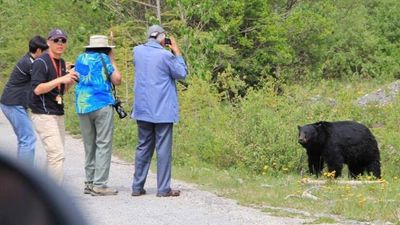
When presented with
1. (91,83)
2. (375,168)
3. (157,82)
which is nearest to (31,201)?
(91,83)

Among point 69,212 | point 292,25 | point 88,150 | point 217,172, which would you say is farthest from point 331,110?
point 292,25

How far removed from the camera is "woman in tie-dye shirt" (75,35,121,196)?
962 centimetres

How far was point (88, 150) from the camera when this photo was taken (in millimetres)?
10023

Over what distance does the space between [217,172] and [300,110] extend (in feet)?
12.4

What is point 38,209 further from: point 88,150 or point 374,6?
point 374,6

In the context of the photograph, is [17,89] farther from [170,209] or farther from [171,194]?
[170,209]

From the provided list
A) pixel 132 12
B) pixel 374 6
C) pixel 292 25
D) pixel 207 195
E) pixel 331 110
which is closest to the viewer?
pixel 207 195

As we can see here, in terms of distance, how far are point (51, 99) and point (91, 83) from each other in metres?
0.72

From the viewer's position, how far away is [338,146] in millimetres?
12867

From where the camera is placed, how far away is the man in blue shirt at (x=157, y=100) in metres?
9.75

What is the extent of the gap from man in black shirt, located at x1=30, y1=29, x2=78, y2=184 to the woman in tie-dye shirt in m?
0.52

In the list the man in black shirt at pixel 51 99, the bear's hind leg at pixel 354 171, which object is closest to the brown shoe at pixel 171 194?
the man in black shirt at pixel 51 99

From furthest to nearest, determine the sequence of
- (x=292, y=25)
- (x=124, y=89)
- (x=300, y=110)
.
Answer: (x=292, y=25) → (x=124, y=89) → (x=300, y=110)

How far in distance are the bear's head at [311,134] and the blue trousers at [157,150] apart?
3201mm
